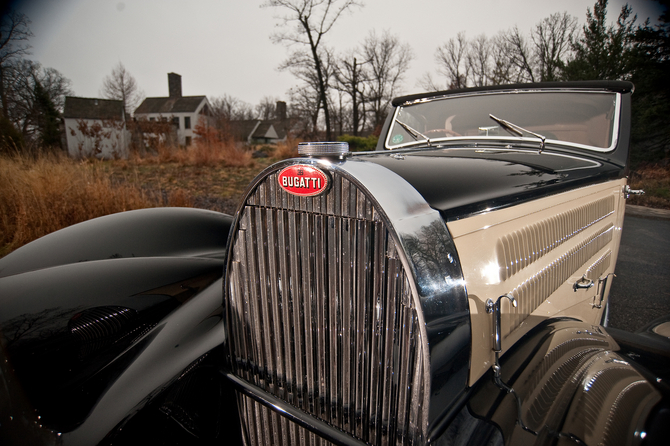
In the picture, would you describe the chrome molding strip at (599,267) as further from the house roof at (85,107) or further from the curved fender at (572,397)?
the house roof at (85,107)

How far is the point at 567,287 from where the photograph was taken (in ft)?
6.40

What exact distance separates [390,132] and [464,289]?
2434 millimetres

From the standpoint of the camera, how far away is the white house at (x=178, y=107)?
1780 inches

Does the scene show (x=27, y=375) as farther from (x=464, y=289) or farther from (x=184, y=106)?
(x=184, y=106)

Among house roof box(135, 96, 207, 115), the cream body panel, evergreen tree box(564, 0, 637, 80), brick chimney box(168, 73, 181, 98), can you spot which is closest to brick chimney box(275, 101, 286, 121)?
house roof box(135, 96, 207, 115)

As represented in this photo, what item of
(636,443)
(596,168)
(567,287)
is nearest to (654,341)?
(567,287)

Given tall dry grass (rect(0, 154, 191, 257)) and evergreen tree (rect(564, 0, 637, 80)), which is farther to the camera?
evergreen tree (rect(564, 0, 637, 80))

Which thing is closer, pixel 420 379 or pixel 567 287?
→ pixel 420 379

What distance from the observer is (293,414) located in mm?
1267

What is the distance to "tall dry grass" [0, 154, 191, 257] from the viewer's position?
4.44m

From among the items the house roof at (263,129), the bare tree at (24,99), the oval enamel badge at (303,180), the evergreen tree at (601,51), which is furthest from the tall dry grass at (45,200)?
the house roof at (263,129)

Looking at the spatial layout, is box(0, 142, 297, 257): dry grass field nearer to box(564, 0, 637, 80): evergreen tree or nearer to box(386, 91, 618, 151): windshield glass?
box(386, 91, 618, 151): windshield glass

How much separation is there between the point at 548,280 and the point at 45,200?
567cm

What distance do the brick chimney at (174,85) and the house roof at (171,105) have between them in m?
0.82
